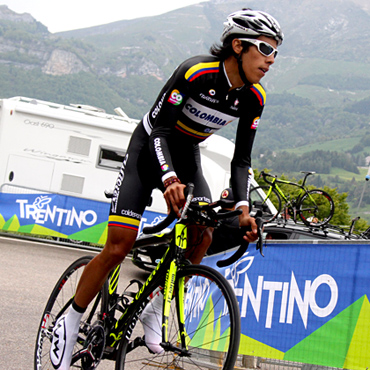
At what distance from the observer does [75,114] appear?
52.1 feet

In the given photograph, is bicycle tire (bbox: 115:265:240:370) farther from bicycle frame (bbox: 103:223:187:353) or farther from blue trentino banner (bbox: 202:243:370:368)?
blue trentino banner (bbox: 202:243:370:368)

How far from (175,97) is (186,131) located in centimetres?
31

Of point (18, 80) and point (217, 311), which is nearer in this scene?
point (217, 311)

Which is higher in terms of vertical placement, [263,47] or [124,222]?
[263,47]

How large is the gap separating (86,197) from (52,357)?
39.5 feet

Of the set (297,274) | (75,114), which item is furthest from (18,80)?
(297,274)

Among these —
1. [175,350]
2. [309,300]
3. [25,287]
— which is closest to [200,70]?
[175,350]

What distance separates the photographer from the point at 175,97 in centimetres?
350

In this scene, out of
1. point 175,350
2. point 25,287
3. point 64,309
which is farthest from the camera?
point 25,287

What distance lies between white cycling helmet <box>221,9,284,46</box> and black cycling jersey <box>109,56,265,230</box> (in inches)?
8.8

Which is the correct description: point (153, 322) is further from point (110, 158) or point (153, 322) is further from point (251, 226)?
point (110, 158)

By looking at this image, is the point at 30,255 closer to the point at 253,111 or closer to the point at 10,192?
the point at 10,192

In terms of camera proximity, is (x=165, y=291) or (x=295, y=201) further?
(x=295, y=201)

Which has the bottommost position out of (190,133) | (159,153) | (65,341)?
(65,341)
